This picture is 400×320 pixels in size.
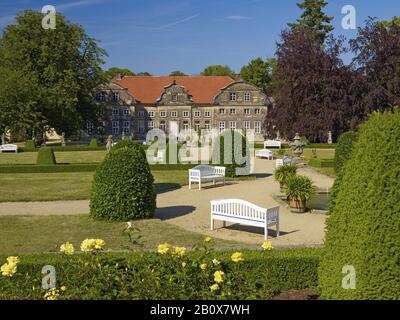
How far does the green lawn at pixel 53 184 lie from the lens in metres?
16.0

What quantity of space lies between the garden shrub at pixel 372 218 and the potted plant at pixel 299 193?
8.41 meters

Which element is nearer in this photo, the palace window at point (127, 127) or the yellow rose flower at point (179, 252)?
the yellow rose flower at point (179, 252)

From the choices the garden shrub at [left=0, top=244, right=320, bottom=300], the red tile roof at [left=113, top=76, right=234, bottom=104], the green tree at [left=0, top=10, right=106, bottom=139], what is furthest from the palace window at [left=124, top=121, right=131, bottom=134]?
the garden shrub at [left=0, top=244, right=320, bottom=300]

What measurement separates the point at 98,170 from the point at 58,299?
6938mm

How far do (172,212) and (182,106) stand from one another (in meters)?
50.3

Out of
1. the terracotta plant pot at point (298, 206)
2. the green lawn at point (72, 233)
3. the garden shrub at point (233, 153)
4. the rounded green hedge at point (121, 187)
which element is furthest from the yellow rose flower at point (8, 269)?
the garden shrub at point (233, 153)

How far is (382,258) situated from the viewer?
4301mm

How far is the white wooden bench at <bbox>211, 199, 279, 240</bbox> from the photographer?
10102 millimetres

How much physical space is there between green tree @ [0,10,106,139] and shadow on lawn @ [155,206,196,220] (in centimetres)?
2995

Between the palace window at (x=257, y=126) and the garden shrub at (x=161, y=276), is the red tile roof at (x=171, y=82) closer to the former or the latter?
the palace window at (x=257, y=126)

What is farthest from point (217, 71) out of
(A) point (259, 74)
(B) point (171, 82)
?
(B) point (171, 82)

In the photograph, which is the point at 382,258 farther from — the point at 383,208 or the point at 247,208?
the point at 247,208

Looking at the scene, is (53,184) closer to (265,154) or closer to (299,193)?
(299,193)

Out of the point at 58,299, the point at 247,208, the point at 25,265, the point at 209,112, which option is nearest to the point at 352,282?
the point at 58,299
